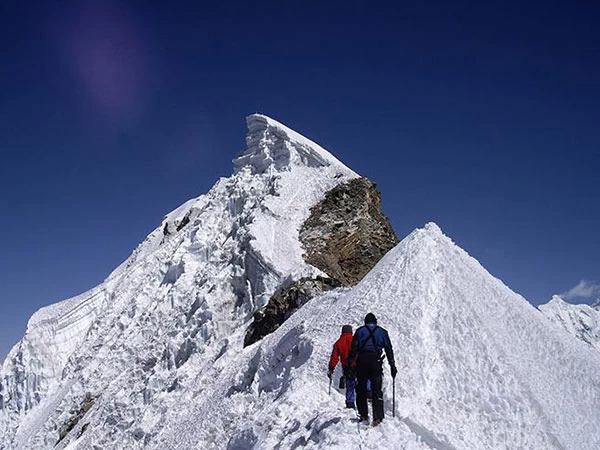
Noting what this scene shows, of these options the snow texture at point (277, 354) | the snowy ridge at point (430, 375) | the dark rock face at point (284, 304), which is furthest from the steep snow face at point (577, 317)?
the snowy ridge at point (430, 375)

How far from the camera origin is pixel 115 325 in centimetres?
3647

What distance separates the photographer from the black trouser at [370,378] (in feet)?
28.1

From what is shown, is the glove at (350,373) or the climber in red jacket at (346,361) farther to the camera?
the climber in red jacket at (346,361)

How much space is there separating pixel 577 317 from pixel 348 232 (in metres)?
143

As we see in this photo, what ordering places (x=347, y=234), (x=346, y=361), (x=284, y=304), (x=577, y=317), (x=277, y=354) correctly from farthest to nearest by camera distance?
(x=577, y=317), (x=347, y=234), (x=284, y=304), (x=277, y=354), (x=346, y=361)

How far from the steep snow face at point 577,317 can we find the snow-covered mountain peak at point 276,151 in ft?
410

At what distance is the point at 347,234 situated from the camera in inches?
1220

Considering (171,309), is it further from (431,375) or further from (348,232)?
(431,375)

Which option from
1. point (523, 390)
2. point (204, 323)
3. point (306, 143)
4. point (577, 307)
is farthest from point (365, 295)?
point (577, 307)

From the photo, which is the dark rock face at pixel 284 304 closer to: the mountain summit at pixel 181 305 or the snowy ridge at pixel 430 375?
the mountain summit at pixel 181 305

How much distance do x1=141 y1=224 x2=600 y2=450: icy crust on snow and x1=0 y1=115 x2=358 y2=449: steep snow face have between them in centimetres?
813

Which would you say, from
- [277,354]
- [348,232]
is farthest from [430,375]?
[348,232]

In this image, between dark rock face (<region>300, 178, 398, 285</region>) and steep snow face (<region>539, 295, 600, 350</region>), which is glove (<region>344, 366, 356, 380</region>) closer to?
dark rock face (<region>300, 178, 398, 285</region>)

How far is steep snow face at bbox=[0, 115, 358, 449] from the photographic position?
2673cm
